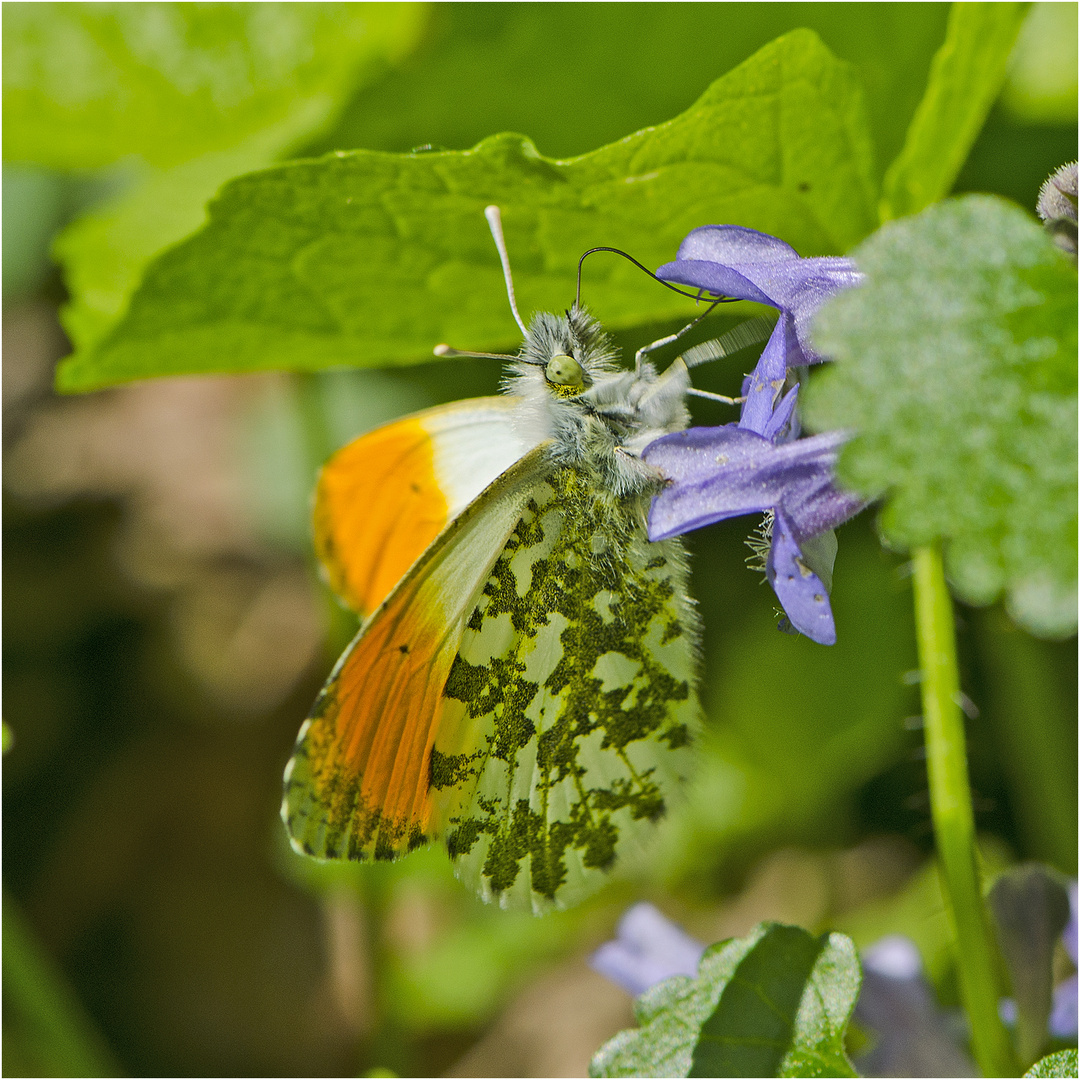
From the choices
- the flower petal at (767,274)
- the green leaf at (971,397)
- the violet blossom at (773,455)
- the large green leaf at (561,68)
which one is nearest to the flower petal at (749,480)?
the violet blossom at (773,455)

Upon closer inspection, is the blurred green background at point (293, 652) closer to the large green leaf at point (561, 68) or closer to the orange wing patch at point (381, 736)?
the large green leaf at point (561, 68)

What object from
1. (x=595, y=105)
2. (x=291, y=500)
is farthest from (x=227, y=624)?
(x=595, y=105)

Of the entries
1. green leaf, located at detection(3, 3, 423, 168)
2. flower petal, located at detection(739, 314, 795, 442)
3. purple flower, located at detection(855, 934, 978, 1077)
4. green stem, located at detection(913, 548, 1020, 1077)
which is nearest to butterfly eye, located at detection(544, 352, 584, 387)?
flower petal, located at detection(739, 314, 795, 442)

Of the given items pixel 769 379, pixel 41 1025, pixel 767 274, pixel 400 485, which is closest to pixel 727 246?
pixel 767 274

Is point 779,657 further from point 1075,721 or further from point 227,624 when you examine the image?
point 227,624

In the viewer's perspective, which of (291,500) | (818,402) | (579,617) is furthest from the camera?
(291,500)

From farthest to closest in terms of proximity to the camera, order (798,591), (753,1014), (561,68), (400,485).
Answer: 1. (561,68)
2. (400,485)
3. (753,1014)
4. (798,591)

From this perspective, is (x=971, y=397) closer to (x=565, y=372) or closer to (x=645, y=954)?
(x=565, y=372)

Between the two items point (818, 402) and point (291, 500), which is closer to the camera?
point (818, 402)
